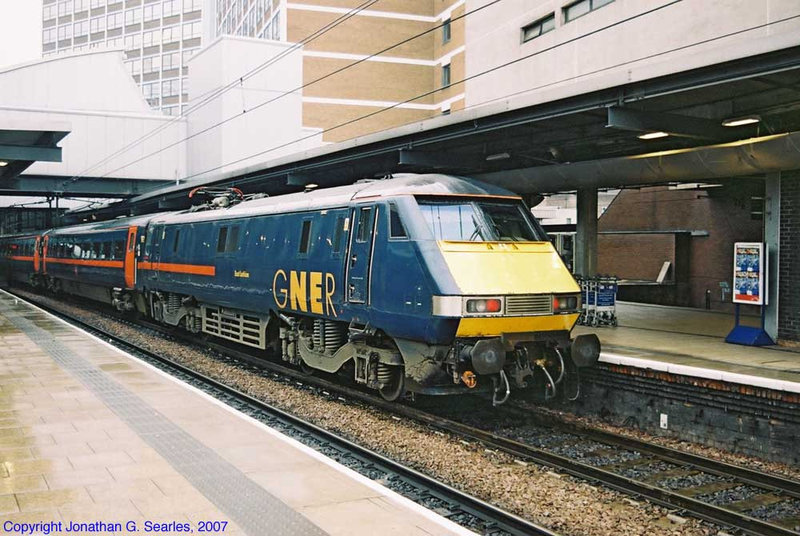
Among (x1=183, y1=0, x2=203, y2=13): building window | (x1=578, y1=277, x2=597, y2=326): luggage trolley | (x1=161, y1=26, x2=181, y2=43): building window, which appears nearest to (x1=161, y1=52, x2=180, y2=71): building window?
(x1=161, y1=26, x2=181, y2=43): building window

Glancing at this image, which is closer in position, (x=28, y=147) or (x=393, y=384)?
(x=393, y=384)

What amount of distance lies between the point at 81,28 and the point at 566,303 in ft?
374

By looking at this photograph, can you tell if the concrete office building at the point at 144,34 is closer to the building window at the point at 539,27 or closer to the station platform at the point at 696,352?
the building window at the point at 539,27

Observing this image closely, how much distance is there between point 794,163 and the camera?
12.3 meters

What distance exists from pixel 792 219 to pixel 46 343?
49.5 ft

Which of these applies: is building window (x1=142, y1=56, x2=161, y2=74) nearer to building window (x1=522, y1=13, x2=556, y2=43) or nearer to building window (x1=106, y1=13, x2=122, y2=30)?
building window (x1=106, y1=13, x2=122, y2=30)

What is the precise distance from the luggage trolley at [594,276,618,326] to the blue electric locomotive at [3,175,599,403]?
5.86m

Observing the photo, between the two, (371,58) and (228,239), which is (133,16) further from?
(228,239)

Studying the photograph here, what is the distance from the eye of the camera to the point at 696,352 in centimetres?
1235

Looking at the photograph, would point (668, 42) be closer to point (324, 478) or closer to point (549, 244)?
point (549, 244)

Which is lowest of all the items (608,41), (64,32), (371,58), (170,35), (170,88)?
(608,41)

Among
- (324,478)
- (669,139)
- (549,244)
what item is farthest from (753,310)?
(324,478)

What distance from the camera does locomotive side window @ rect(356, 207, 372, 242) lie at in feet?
35.9

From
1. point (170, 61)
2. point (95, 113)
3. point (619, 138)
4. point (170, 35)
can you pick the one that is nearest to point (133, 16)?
point (170, 35)
